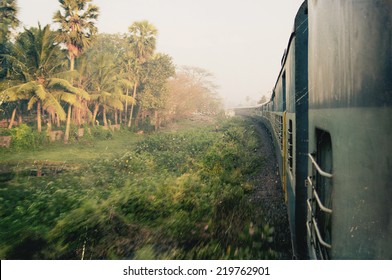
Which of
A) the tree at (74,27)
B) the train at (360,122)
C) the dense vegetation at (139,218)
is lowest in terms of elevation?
the dense vegetation at (139,218)

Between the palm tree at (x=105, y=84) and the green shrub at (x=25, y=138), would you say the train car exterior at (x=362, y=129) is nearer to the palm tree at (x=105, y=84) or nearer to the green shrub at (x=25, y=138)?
the green shrub at (x=25, y=138)

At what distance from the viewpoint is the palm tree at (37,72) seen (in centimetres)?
1738

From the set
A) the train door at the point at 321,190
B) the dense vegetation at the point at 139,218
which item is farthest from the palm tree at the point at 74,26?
the train door at the point at 321,190

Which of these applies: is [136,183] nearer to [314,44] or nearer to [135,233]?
[135,233]

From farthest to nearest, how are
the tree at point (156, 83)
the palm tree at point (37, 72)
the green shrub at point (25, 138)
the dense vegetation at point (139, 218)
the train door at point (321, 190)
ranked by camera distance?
the tree at point (156, 83) < the palm tree at point (37, 72) < the green shrub at point (25, 138) < the dense vegetation at point (139, 218) < the train door at point (321, 190)

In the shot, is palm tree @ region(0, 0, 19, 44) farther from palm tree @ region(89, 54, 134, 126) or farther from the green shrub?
the green shrub

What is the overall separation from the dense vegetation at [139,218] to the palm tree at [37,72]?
8.41m

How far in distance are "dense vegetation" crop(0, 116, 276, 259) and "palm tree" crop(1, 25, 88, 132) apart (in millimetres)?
8413

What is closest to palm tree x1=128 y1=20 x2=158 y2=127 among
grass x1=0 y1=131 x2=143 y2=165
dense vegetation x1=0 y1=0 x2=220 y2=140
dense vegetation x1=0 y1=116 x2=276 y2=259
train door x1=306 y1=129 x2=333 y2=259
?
dense vegetation x1=0 y1=0 x2=220 y2=140

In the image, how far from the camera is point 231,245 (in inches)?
180

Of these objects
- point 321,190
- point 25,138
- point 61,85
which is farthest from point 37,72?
point 321,190

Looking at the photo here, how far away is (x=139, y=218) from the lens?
21.0 ft
